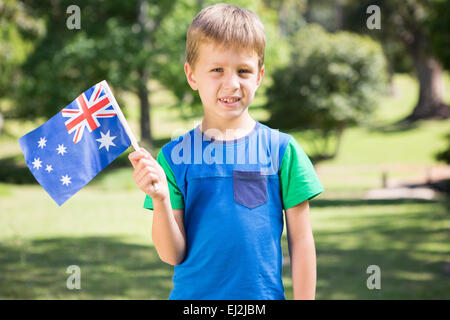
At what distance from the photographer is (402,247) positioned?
32.8ft

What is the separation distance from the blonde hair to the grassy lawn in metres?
4.89

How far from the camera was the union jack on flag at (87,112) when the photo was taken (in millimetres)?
2518

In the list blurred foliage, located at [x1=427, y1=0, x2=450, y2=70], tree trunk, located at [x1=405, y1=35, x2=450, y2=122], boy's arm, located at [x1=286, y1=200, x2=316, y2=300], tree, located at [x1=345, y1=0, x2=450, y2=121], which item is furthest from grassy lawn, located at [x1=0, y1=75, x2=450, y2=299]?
tree, located at [x1=345, y1=0, x2=450, y2=121]

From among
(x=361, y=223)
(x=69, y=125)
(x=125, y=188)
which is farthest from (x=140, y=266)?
(x=125, y=188)

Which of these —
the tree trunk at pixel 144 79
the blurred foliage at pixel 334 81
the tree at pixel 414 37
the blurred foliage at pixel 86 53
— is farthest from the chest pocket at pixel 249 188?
the tree at pixel 414 37

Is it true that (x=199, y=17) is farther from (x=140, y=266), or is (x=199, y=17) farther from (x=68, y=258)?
(x=68, y=258)

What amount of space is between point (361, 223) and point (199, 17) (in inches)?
428

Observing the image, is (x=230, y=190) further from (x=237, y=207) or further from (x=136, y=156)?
(x=136, y=156)

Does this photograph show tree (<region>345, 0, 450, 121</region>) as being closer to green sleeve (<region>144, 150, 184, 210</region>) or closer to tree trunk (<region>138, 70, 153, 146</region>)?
tree trunk (<region>138, 70, 153, 146</region>)

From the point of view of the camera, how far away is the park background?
8.34 m

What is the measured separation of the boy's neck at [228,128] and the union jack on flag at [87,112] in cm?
48

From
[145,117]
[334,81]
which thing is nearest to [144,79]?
[145,117]

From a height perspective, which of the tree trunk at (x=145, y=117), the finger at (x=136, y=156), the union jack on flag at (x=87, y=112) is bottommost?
the finger at (x=136, y=156)

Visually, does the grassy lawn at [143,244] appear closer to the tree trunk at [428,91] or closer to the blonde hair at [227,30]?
the blonde hair at [227,30]
